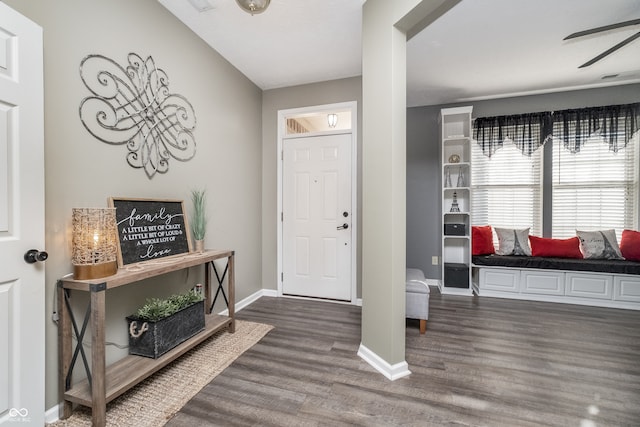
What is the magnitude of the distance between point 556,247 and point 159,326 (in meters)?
4.55

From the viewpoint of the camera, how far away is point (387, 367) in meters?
1.97

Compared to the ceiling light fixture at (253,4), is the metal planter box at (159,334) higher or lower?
lower

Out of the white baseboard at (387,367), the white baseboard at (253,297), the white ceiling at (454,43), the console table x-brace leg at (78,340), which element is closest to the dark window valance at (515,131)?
the white ceiling at (454,43)

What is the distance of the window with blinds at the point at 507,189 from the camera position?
4031mm

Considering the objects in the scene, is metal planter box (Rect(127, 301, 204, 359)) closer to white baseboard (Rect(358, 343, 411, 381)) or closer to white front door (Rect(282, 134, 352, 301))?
white baseboard (Rect(358, 343, 411, 381))

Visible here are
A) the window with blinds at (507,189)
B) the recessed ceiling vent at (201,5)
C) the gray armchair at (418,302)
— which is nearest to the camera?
the recessed ceiling vent at (201,5)

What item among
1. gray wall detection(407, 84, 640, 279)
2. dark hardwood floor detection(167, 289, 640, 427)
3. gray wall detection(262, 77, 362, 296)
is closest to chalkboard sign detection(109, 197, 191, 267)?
dark hardwood floor detection(167, 289, 640, 427)

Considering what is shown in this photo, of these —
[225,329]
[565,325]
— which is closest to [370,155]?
[225,329]

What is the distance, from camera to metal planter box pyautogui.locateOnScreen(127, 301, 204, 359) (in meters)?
1.88

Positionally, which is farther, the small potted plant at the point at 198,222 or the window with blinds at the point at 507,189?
the window with blinds at the point at 507,189

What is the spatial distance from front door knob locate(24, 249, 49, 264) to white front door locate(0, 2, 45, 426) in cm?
1

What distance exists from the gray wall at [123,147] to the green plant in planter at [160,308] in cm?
13

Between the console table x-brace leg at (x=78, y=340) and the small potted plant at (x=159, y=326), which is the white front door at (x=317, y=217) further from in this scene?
the console table x-brace leg at (x=78, y=340)

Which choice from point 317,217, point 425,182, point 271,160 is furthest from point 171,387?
point 425,182
